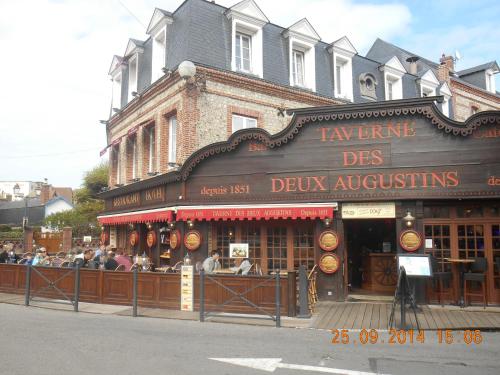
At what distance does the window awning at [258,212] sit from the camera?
37.4 ft

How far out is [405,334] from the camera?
7.66m

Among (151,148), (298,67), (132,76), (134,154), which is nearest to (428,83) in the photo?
(298,67)

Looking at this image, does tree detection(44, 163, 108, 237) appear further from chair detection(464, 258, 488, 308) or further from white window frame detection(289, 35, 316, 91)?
chair detection(464, 258, 488, 308)

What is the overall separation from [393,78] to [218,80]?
358 inches

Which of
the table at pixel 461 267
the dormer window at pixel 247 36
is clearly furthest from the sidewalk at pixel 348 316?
the dormer window at pixel 247 36

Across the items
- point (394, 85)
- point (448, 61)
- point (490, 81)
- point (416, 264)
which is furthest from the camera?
point (490, 81)

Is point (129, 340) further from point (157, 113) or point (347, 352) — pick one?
point (157, 113)

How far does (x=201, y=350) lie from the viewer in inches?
253

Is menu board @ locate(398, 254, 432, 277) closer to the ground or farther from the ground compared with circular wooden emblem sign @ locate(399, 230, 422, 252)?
closer to the ground

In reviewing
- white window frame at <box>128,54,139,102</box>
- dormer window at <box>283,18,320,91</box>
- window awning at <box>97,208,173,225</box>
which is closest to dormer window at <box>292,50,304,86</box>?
dormer window at <box>283,18,320,91</box>

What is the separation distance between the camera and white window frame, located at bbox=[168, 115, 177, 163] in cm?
1452

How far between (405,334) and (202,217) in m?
6.39

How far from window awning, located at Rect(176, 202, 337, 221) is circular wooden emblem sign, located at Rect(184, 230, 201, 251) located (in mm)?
477

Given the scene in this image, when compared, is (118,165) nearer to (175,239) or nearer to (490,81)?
(175,239)
